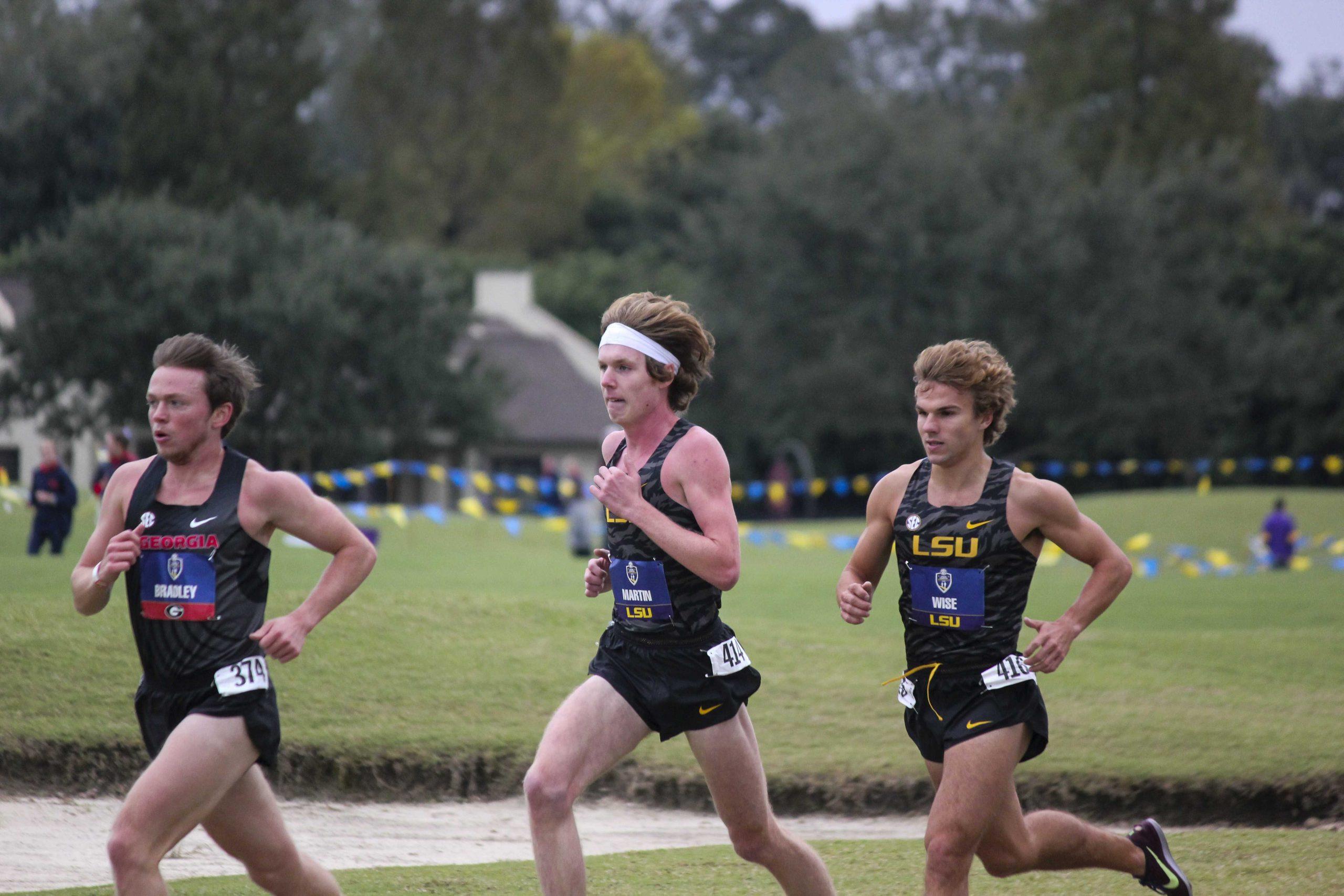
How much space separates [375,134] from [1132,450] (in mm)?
34323

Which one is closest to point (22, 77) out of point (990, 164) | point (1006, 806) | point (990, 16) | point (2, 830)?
point (990, 164)

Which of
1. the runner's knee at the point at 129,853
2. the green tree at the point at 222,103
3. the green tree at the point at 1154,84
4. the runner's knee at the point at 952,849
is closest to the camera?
the runner's knee at the point at 129,853

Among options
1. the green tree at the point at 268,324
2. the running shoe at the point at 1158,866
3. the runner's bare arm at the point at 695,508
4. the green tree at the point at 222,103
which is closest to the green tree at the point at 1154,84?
the green tree at the point at 222,103

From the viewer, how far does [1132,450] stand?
48.2 m

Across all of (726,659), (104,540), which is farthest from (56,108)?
(726,659)

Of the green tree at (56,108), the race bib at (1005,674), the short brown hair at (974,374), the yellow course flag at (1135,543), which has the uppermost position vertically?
the green tree at (56,108)

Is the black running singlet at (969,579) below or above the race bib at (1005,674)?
above

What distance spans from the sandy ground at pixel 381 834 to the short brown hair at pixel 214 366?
333cm

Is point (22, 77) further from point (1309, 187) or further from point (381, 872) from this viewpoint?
point (1309, 187)

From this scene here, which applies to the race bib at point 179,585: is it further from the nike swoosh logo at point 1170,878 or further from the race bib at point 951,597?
the nike swoosh logo at point 1170,878

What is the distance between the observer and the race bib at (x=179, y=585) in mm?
5215

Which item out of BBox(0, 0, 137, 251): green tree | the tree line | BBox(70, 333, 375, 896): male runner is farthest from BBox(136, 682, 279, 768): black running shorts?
BBox(0, 0, 137, 251): green tree

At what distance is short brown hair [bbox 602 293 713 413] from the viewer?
19.0 ft

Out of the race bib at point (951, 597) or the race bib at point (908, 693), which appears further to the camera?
the race bib at point (908, 693)
